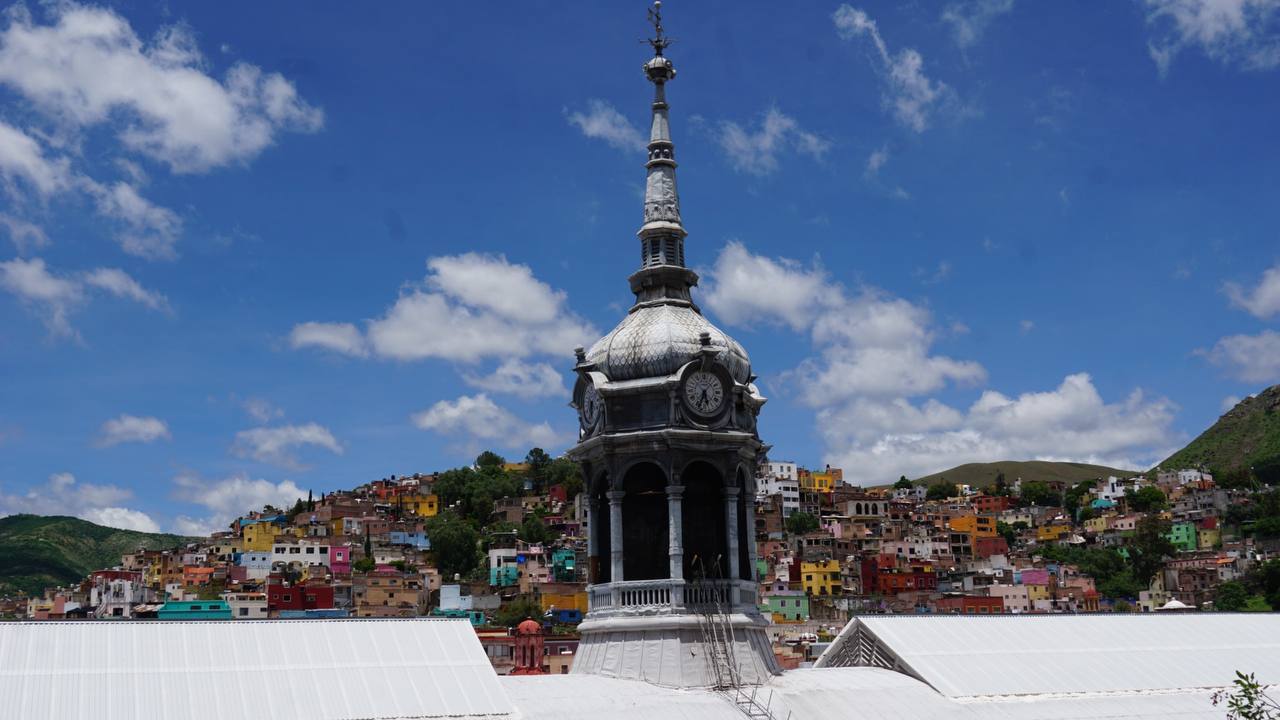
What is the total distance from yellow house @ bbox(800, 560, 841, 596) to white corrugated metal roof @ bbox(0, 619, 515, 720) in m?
164

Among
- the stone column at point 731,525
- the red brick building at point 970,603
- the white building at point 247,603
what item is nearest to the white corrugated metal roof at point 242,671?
the stone column at point 731,525

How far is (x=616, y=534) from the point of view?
3028 cm

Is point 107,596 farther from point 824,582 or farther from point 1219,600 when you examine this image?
point 1219,600

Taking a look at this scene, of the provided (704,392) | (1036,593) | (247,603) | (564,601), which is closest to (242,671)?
(704,392)

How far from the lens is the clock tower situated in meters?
29.2

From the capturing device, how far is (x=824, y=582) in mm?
188125

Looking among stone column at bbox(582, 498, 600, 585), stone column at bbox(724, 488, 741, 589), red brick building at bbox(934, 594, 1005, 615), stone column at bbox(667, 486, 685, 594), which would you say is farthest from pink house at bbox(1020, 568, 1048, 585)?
stone column at bbox(667, 486, 685, 594)

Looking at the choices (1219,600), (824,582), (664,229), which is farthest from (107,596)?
(664,229)

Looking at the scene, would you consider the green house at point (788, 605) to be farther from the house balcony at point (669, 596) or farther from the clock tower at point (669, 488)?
the house balcony at point (669, 596)

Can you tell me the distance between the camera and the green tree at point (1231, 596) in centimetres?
16350

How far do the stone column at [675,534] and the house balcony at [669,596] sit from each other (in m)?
0.16

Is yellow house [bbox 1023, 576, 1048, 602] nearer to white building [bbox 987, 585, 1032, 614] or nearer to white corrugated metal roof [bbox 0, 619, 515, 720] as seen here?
white building [bbox 987, 585, 1032, 614]

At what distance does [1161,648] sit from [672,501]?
1267 cm

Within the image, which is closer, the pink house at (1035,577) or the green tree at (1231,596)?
the green tree at (1231,596)
